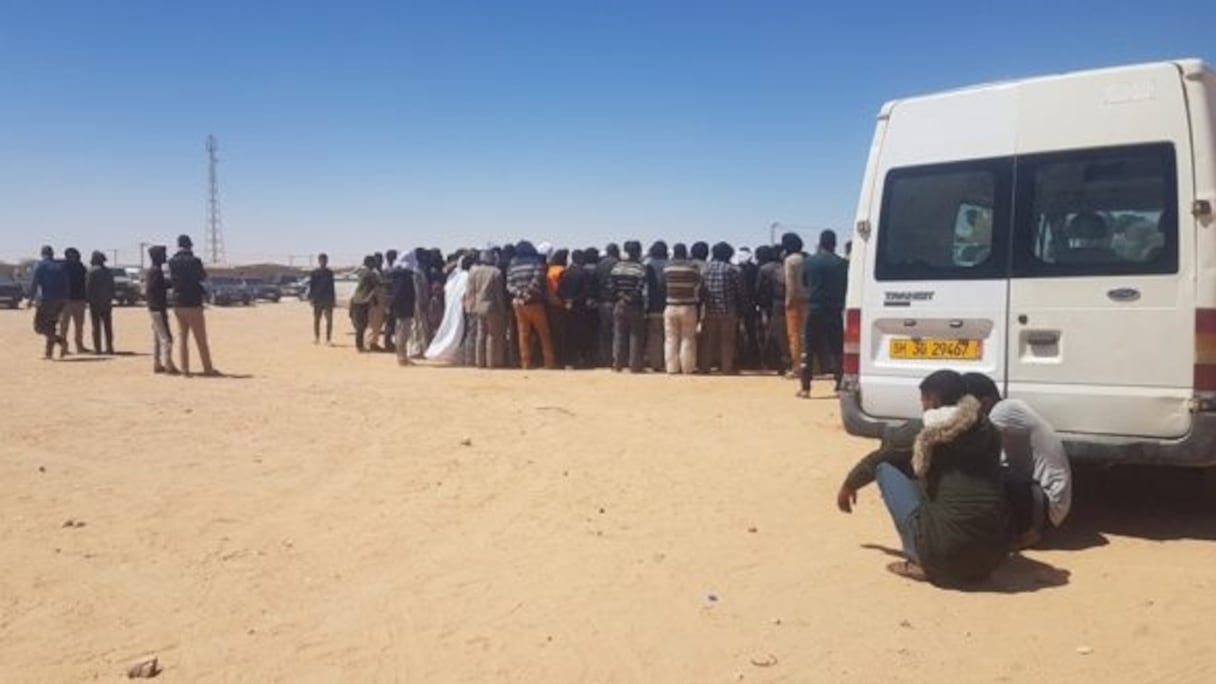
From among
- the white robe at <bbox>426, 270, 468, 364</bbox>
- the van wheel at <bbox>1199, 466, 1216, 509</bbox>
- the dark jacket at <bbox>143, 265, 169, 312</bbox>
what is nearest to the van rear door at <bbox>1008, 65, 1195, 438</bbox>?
the van wheel at <bbox>1199, 466, 1216, 509</bbox>

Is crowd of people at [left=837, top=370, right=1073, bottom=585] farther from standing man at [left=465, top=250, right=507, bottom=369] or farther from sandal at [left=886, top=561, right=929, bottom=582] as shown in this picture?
standing man at [left=465, top=250, right=507, bottom=369]

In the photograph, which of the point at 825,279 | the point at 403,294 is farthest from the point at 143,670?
the point at 403,294

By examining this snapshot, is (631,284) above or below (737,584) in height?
above

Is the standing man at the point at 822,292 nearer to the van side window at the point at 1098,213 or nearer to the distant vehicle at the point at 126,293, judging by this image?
the van side window at the point at 1098,213

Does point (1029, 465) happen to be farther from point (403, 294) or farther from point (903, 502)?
point (403, 294)

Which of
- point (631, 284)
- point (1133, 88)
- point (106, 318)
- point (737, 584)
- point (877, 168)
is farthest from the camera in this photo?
point (106, 318)

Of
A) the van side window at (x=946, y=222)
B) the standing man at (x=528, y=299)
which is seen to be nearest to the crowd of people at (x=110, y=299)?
the standing man at (x=528, y=299)

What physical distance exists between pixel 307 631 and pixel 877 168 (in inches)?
183

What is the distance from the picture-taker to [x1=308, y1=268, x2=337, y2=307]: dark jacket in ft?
63.8

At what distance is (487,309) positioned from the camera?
49.6 ft

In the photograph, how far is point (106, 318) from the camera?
17.5 metres

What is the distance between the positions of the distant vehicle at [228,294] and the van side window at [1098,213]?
4771 centimetres

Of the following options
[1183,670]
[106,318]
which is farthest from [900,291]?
[106,318]

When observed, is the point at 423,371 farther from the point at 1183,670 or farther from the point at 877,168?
the point at 1183,670
